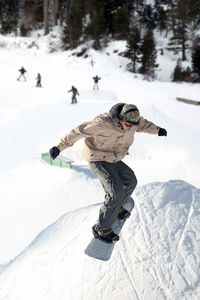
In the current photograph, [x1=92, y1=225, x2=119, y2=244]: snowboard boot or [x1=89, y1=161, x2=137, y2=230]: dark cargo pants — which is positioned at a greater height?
[x1=89, y1=161, x2=137, y2=230]: dark cargo pants

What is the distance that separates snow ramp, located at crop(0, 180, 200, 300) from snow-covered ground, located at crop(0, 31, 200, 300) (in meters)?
0.01

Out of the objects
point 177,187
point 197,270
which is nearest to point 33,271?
point 197,270

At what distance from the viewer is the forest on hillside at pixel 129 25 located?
2880cm

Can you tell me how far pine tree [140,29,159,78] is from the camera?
94.2 ft

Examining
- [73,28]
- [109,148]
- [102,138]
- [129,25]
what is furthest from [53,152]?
[129,25]

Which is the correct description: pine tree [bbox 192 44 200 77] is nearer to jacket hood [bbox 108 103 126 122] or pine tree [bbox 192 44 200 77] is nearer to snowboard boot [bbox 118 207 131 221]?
snowboard boot [bbox 118 207 131 221]

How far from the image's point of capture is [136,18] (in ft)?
132

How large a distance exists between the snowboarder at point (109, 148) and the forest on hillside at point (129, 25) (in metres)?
25.5

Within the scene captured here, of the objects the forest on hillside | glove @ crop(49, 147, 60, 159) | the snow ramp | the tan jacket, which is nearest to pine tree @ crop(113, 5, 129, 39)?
the forest on hillside

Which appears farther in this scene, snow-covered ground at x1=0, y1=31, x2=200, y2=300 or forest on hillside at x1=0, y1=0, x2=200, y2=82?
forest on hillside at x1=0, y1=0, x2=200, y2=82

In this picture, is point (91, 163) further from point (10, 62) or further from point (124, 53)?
point (124, 53)

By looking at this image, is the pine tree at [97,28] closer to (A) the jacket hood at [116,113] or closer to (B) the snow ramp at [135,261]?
(B) the snow ramp at [135,261]

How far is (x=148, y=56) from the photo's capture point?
2892 cm

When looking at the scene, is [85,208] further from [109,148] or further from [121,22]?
[121,22]
